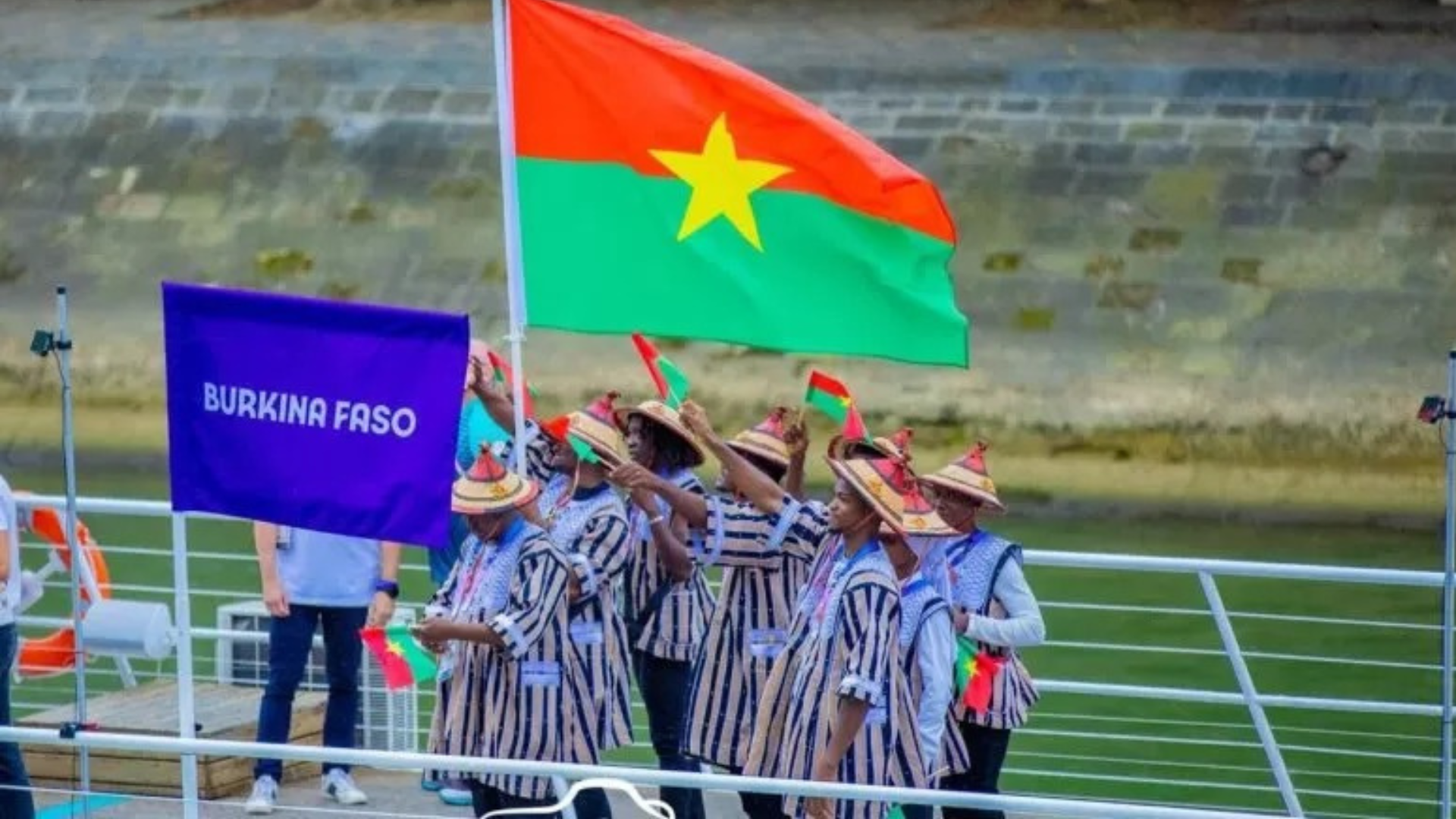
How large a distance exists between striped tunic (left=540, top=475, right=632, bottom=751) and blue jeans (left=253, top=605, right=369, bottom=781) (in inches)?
51.2

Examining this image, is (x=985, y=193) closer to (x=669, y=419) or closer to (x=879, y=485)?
(x=669, y=419)

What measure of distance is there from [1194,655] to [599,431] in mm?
9053

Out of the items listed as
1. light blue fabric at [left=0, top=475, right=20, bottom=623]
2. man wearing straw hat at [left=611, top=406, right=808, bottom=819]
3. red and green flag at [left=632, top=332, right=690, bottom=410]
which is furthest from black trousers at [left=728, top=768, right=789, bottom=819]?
light blue fabric at [left=0, top=475, right=20, bottom=623]

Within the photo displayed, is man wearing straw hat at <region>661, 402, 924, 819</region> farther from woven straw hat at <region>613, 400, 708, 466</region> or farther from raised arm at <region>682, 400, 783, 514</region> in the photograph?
woven straw hat at <region>613, 400, 708, 466</region>

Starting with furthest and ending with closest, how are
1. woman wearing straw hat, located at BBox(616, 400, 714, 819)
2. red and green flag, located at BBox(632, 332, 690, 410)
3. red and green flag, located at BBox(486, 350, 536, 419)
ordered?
red and green flag, located at BBox(486, 350, 536, 419) → red and green flag, located at BBox(632, 332, 690, 410) → woman wearing straw hat, located at BBox(616, 400, 714, 819)

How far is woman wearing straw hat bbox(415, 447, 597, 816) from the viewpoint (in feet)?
26.2

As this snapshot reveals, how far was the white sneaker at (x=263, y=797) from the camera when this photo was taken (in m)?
9.62

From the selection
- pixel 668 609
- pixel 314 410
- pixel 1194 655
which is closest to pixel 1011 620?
pixel 668 609

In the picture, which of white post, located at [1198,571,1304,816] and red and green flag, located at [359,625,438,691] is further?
white post, located at [1198,571,1304,816]

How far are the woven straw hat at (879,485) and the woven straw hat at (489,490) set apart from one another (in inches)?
31.4

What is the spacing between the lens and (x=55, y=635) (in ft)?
37.6

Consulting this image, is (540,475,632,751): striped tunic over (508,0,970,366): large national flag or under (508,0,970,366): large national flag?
under

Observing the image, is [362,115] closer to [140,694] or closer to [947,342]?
[140,694]

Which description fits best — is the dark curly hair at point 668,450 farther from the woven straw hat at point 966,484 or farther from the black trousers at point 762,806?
the black trousers at point 762,806
